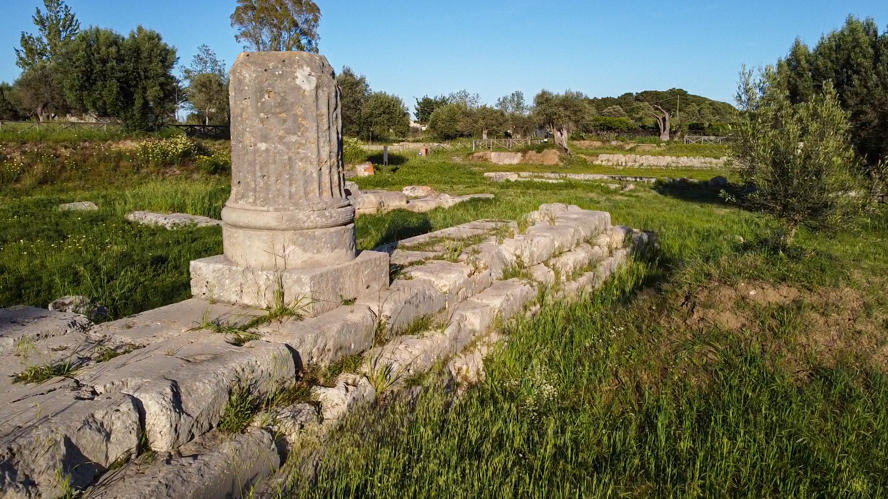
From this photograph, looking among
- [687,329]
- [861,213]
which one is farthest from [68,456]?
[861,213]

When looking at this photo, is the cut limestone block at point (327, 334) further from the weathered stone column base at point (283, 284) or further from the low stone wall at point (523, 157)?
the low stone wall at point (523, 157)

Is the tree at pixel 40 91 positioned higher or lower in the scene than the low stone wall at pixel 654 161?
higher

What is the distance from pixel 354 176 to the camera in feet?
65.4

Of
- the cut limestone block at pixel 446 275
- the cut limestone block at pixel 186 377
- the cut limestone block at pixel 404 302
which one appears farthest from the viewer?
the cut limestone block at pixel 446 275

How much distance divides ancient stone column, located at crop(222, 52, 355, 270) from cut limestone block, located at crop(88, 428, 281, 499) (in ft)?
4.53

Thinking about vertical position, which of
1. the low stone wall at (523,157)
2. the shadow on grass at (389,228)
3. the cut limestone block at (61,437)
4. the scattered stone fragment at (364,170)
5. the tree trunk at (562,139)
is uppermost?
the tree trunk at (562,139)

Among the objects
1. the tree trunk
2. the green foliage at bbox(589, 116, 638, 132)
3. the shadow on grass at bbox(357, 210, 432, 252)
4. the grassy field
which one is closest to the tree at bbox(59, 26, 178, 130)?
the shadow on grass at bbox(357, 210, 432, 252)

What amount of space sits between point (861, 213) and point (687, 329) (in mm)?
4105

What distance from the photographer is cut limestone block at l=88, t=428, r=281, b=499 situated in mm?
1987

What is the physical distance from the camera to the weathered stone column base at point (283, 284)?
3393 millimetres

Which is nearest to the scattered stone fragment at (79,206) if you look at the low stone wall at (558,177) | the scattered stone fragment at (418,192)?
the scattered stone fragment at (418,192)

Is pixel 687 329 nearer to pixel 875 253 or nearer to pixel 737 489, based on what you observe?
pixel 737 489

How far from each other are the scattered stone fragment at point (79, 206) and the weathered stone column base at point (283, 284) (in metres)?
7.36

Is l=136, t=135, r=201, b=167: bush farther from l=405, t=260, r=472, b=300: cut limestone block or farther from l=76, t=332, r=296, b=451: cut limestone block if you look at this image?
l=76, t=332, r=296, b=451: cut limestone block
